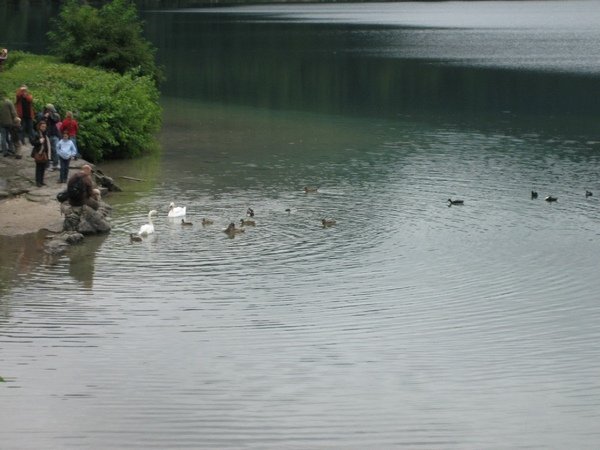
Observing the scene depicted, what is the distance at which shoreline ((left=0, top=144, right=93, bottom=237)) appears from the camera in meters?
29.4

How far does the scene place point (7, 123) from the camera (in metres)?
33.2

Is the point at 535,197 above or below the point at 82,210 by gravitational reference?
below

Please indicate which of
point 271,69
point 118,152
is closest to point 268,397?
point 118,152

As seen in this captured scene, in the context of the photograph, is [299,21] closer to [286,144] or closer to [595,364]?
[286,144]

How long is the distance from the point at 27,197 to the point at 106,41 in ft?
71.0

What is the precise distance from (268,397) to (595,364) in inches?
231

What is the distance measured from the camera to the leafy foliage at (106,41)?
5153 cm

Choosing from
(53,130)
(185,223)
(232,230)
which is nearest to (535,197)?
(232,230)

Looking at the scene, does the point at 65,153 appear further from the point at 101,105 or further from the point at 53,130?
the point at 101,105

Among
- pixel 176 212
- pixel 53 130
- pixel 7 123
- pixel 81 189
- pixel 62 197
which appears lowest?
pixel 176 212

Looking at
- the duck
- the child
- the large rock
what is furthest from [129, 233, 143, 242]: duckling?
the child

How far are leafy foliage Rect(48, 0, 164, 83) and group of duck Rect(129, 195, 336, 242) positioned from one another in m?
21.6

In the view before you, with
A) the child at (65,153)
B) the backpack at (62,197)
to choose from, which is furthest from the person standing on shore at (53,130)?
the backpack at (62,197)

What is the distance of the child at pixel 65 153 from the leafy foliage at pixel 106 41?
751 inches
